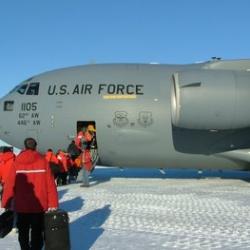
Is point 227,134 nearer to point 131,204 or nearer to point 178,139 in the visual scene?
point 178,139

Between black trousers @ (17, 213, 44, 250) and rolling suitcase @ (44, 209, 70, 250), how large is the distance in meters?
0.36

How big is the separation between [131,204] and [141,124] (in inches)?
193

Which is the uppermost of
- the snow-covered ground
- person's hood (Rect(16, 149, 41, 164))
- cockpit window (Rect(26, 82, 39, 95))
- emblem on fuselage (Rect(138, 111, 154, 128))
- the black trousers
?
cockpit window (Rect(26, 82, 39, 95))

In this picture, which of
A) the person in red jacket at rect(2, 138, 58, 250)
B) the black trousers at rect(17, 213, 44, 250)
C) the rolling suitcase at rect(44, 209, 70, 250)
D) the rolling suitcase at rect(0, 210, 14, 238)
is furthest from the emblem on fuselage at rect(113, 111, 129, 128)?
the rolling suitcase at rect(44, 209, 70, 250)

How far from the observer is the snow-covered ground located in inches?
305

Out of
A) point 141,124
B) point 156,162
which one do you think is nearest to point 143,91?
point 141,124

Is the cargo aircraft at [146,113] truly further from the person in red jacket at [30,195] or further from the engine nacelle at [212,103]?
the person in red jacket at [30,195]

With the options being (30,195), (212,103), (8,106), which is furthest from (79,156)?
(30,195)

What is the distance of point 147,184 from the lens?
16453 millimetres

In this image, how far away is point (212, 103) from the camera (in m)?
15.0

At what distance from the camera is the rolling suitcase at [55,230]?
5.89m

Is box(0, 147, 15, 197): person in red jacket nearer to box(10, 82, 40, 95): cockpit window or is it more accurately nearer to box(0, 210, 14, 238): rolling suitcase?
box(0, 210, 14, 238): rolling suitcase

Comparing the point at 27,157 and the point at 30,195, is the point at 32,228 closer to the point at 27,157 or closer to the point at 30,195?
the point at 30,195

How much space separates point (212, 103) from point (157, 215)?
19.0ft
